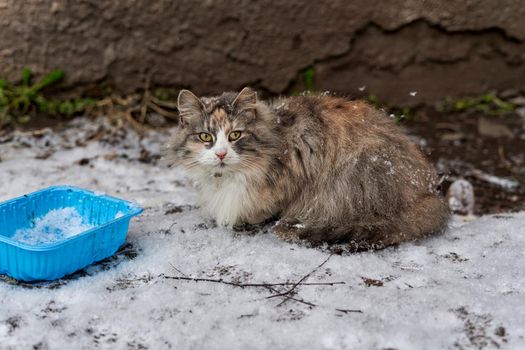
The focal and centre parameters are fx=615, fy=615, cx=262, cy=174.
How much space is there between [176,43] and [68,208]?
88.3 inches

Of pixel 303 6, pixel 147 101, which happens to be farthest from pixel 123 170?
pixel 303 6

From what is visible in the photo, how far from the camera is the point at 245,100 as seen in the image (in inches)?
132

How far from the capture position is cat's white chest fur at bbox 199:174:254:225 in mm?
3416

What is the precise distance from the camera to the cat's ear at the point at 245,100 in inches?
131

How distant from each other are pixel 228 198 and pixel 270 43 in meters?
2.30

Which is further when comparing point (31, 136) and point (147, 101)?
point (147, 101)

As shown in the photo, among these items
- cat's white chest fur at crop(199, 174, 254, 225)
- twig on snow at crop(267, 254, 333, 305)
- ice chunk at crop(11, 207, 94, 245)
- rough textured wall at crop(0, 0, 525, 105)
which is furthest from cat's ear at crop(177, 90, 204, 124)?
rough textured wall at crop(0, 0, 525, 105)

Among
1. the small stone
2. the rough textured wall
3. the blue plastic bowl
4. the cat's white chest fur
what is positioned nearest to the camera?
the blue plastic bowl

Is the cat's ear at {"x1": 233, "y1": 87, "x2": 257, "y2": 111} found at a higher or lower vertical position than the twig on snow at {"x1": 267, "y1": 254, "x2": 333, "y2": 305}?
higher

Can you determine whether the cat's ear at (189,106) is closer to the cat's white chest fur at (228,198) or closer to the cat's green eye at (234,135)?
the cat's green eye at (234,135)

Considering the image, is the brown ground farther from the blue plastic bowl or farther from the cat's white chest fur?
the blue plastic bowl

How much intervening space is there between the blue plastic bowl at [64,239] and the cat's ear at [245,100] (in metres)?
0.77

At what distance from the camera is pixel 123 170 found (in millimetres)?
4668

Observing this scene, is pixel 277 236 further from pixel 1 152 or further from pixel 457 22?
pixel 457 22
